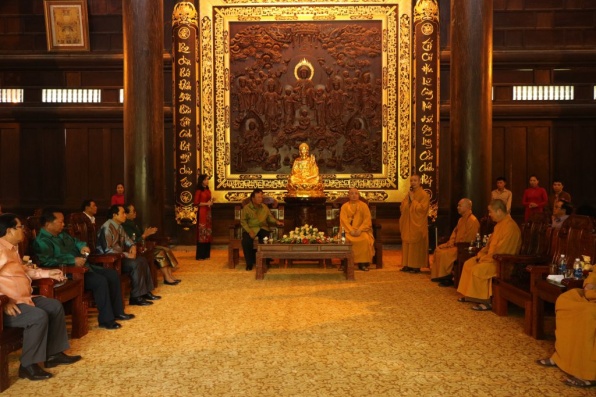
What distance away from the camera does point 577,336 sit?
11.9ft

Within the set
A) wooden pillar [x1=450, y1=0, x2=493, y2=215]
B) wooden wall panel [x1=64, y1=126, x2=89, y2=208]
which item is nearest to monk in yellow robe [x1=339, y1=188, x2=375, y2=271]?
wooden pillar [x1=450, y1=0, x2=493, y2=215]

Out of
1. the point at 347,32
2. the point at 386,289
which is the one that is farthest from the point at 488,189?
the point at 347,32

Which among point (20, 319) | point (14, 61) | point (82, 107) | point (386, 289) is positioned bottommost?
point (386, 289)

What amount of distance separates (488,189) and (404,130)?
2.87 m

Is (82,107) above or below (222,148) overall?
above

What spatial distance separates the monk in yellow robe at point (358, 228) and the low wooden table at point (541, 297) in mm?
3676

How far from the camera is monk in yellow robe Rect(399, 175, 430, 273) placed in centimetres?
828

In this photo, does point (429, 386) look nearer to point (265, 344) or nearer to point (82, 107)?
point (265, 344)

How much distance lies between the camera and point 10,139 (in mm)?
11609

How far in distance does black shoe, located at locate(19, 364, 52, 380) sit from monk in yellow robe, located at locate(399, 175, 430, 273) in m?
5.42

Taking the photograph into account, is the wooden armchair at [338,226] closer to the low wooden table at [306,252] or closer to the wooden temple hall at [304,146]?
the wooden temple hall at [304,146]

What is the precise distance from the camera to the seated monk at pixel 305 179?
1000 cm

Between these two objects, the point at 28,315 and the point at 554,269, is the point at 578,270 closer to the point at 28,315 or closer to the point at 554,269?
the point at 554,269

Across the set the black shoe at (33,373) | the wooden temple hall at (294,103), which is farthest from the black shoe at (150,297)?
the wooden temple hall at (294,103)
